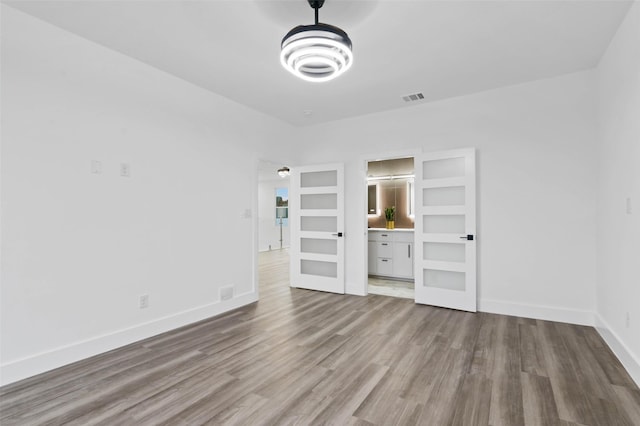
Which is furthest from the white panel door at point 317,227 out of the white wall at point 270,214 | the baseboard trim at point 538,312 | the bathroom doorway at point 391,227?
the white wall at point 270,214

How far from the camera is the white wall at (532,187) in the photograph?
12.1ft

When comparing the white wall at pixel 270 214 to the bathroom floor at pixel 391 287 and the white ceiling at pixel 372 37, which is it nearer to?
the bathroom floor at pixel 391 287

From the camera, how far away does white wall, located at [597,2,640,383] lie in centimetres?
246

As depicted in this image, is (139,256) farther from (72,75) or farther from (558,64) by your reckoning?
(558,64)

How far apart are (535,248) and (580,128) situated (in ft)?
4.93

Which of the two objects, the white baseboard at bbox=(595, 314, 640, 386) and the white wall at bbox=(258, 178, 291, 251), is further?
the white wall at bbox=(258, 178, 291, 251)

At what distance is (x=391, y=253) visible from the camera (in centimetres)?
622

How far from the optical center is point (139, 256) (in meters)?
3.35

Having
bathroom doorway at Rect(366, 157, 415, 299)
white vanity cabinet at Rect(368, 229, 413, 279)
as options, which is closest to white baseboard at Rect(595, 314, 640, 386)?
bathroom doorway at Rect(366, 157, 415, 299)

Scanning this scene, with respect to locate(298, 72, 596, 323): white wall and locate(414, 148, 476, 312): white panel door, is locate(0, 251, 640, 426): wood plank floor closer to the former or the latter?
locate(298, 72, 596, 323): white wall

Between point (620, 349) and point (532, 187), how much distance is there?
1.92m

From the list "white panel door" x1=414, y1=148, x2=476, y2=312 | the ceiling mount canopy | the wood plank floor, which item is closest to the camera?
the wood plank floor

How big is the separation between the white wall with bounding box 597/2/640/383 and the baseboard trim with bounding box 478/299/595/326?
0.28 meters

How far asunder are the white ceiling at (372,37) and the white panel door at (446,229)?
1.02 meters
